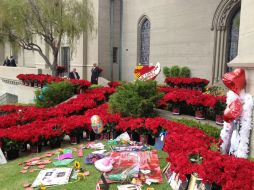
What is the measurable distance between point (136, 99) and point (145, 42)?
45.0 feet

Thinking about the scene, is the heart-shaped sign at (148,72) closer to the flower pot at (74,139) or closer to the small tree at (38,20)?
the flower pot at (74,139)

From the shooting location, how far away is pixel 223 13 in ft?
50.6

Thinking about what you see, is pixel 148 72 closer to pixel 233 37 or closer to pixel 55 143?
pixel 55 143

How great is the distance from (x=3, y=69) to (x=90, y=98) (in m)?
12.9

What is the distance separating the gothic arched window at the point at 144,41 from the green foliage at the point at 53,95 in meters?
9.33

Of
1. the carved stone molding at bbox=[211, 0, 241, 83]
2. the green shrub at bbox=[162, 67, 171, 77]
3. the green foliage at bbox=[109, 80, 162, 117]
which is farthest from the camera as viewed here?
the green shrub at bbox=[162, 67, 171, 77]

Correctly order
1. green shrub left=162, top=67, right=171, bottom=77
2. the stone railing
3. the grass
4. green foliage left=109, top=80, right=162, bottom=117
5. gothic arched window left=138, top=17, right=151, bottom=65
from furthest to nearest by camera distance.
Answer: gothic arched window left=138, top=17, right=151, bottom=65 → the stone railing → green shrub left=162, top=67, right=171, bottom=77 → green foliage left=109, top=80, right=162, bottom=117 → the grass

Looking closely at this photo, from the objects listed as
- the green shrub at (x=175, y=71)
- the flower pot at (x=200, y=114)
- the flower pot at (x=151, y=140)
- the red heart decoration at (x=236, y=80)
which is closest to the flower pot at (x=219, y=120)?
the flower pot at (x=200, y=114)

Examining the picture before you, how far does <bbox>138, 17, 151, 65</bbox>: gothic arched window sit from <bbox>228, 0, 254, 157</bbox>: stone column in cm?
1559

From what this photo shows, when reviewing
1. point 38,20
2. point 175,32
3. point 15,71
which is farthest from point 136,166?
point 15,71

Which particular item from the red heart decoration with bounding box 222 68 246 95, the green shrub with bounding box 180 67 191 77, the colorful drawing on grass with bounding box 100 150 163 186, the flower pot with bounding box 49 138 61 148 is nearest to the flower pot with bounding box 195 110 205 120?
the colorful drawing on grass with bounding box 100 150 163 186

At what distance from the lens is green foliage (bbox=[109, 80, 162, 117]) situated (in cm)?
776

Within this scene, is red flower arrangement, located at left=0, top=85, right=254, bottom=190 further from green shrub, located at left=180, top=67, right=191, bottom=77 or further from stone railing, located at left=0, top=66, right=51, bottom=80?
stone railing, located at left=0, top=66, right=51, bottom=80

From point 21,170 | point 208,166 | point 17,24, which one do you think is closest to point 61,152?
point 21,170
